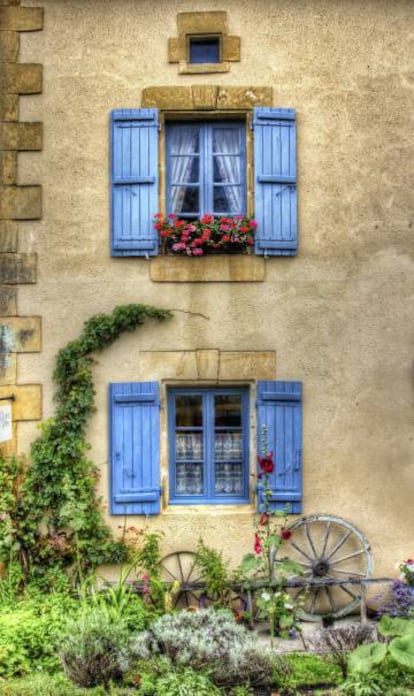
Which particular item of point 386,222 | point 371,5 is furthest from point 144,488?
point 371,5

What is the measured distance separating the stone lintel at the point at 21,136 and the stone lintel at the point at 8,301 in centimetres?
126

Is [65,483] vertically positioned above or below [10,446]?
below

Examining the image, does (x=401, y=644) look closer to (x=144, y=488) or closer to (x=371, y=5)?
(x=144, y=488)

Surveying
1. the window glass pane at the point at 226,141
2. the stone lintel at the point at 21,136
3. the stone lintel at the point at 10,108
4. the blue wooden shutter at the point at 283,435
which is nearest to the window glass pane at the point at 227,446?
the blue wooden shutter at the point at 283,435

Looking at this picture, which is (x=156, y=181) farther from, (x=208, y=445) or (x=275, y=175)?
(x=208, y=445)

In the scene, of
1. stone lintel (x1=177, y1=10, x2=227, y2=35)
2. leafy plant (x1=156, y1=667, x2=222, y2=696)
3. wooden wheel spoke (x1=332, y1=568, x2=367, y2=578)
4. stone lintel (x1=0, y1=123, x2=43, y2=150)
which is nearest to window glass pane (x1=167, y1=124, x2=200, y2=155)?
stone lintel (x1=177, y1=10, x2=227, y2=35)

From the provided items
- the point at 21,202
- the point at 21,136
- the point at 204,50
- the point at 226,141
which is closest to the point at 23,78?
the point at 21,136

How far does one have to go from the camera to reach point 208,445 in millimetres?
6441

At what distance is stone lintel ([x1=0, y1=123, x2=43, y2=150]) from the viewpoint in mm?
6402

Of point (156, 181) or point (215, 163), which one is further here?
point (215, 163)

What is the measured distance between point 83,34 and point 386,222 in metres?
3.22

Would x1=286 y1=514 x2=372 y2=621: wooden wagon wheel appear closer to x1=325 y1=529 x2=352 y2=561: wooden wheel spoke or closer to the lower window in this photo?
x1=325 y1=529 x2=352 y2=561: wooden wheel spoke

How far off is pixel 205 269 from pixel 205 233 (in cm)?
32

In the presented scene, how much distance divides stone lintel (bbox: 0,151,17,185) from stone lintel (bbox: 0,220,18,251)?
1.18 ft
